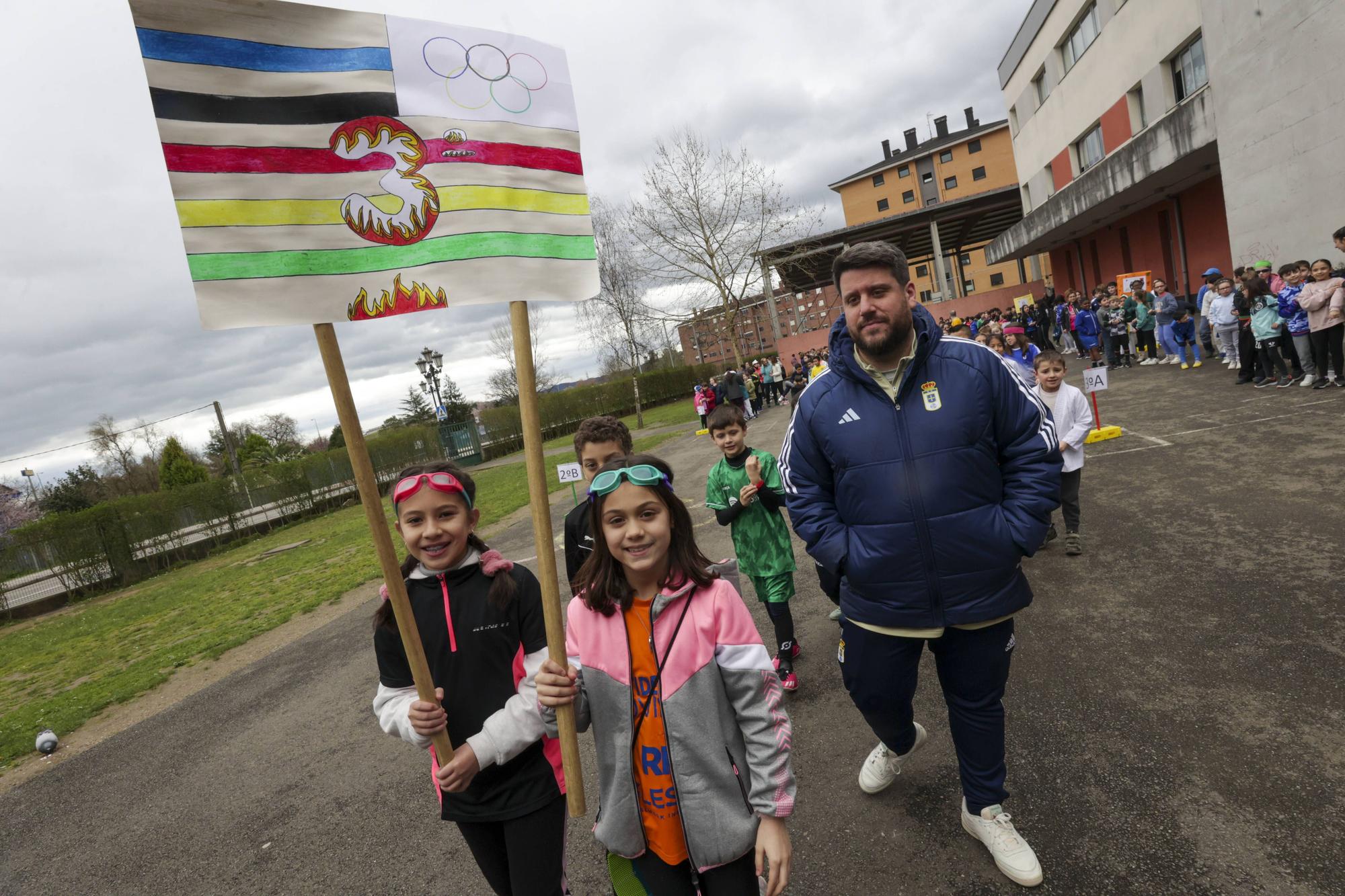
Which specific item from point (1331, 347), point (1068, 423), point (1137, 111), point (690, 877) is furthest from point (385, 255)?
point (1137, 111)

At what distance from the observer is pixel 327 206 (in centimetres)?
178

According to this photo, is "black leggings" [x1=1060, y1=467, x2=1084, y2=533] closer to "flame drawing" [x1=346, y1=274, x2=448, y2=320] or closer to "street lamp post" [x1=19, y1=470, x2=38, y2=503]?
"flame drawing" [x1=346, y1=274, x2=448, y2=320]

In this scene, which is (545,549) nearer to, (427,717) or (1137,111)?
(427,717)

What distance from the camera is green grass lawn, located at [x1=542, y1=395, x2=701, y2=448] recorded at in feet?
96.3

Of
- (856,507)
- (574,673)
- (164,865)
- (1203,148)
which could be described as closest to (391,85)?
(574,673)

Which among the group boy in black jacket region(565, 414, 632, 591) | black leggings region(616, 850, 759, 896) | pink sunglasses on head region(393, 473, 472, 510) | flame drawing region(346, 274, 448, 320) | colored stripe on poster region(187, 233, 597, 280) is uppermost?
→ colored stripe on poster region(187, 233, 597, 280)

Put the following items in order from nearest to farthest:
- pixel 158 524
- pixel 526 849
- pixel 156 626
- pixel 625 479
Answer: pixel 625 479 → pixel 526 849 → pixel 156 626 → pixel 158 524

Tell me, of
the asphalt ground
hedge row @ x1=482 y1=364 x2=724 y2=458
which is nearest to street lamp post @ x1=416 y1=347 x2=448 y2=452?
hedge row @ x1=482 y1=364 x2=724 y2=458

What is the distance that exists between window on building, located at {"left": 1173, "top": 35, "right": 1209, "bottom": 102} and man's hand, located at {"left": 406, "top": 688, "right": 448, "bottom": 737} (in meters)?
20.3

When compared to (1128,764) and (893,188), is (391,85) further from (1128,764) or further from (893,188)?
(893,188)

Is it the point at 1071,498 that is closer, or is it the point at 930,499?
the point at 930,499

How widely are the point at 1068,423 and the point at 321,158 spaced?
17.6 feet

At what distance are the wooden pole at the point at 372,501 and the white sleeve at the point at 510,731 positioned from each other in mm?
328

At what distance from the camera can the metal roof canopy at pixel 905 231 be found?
103 ft
